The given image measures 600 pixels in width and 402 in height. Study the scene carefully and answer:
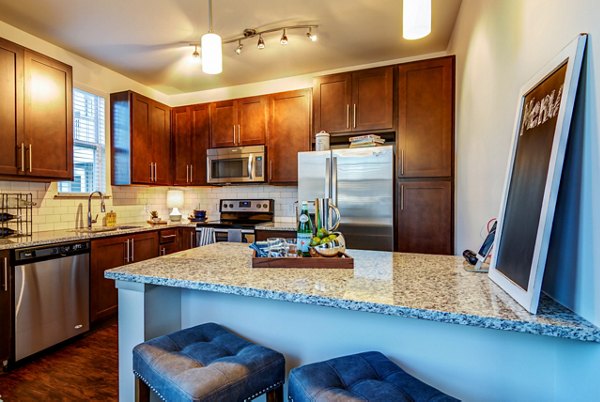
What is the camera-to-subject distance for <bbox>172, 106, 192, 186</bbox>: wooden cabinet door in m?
4.11

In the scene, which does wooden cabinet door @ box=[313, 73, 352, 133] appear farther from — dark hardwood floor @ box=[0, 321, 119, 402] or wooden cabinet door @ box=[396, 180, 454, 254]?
dark hardwood floor @ box=[0, 321, 119, 402]

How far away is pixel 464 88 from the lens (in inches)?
96.4

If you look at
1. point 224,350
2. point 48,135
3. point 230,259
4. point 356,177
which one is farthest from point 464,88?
point 48,135

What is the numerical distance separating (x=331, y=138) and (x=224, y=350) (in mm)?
2631

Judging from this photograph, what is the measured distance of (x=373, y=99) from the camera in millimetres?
3117

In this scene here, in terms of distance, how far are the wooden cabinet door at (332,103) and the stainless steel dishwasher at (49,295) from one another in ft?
8.27

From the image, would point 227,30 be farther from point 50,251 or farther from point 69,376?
point 69,376

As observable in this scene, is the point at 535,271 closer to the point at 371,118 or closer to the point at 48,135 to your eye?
the point at 371,118

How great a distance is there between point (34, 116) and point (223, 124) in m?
1.85

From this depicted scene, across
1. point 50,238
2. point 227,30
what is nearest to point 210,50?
point 227,30

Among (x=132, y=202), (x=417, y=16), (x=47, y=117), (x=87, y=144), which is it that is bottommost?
(x=132, y=202)

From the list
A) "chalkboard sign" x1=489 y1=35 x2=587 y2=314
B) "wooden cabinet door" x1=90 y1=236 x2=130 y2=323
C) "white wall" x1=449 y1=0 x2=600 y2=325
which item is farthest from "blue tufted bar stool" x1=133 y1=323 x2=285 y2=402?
"wooden cabinet door" x1=90 y1=236 x2=130 y2=323

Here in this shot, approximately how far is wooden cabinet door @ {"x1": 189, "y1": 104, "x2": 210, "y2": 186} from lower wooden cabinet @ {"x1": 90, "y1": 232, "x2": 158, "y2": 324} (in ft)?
3.56

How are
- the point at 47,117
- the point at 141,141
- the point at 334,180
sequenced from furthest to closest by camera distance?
the point at 141,141 < the point at 334,180 < the point at 47,117
